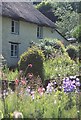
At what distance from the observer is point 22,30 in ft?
97.6

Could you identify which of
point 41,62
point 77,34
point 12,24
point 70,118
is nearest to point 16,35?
point 12,24

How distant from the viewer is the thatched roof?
27.3 m

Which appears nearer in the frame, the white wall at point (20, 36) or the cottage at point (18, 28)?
the cottage at point (18, 28)

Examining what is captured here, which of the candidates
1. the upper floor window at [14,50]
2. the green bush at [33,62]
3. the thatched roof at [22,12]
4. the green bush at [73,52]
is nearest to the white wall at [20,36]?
the upper floor window at [14,50]

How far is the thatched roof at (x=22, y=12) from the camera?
89.6 feet

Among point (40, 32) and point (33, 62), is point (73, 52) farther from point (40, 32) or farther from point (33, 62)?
point (33, 62)

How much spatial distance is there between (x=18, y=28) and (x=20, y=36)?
72 cm

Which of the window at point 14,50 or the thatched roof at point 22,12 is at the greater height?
the thatched roof at point 22,12

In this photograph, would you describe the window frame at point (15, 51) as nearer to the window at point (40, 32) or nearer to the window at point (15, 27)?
the window at point (15, 27)

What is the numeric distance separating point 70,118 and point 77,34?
72.9 ft

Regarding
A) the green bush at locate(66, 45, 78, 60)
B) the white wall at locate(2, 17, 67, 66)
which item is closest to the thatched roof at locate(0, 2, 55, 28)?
the white wall at locate(2, 17, 67, 66)

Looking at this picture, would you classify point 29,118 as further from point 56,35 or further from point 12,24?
point 56,35

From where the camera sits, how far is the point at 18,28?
95.9ft

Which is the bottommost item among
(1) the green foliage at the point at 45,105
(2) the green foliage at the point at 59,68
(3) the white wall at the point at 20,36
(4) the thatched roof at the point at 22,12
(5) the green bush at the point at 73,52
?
(1) the green foliage at the point at 45,105
